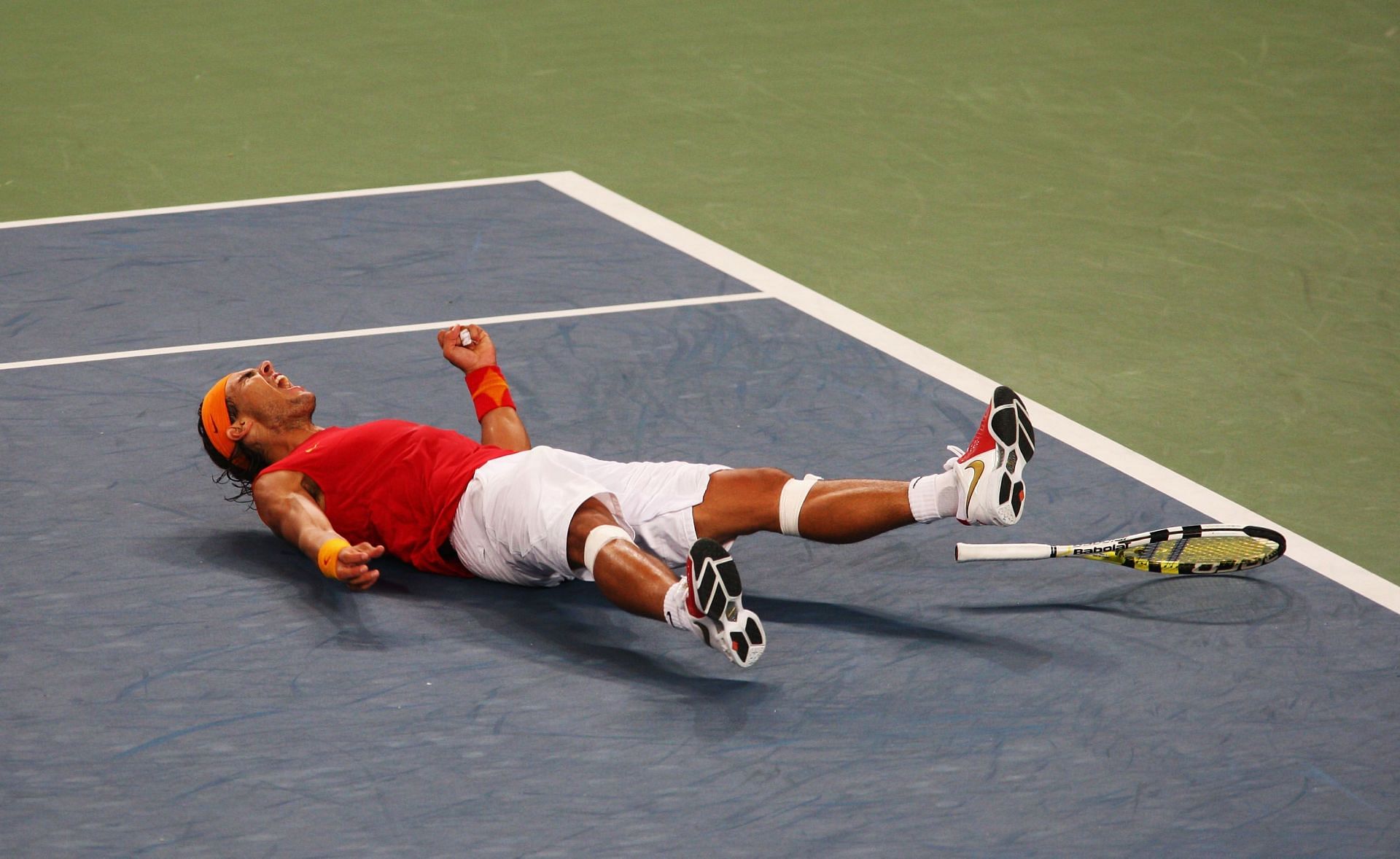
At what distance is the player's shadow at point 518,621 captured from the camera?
462cm

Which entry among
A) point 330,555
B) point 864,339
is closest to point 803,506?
point 330,555

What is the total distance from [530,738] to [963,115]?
20.9 ft

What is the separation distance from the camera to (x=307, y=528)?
5.05 m

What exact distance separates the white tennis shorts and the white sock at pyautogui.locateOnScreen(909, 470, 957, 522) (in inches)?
24.0

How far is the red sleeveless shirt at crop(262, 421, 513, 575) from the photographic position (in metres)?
5.21

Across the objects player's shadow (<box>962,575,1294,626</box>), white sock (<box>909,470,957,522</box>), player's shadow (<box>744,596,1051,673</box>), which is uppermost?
white sock (<box>909,470,957,522</box>)

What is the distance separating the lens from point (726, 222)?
844cm

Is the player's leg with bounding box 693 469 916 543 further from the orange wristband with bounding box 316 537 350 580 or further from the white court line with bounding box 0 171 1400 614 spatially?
the white court line with bounding box 0 171 1400 614

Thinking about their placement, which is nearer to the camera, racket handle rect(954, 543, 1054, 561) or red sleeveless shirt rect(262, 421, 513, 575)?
racket handle rect(954, 543, 1054, 561)

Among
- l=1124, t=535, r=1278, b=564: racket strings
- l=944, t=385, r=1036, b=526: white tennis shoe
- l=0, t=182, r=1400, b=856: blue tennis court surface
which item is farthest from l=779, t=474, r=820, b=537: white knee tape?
l=1124, t=535, r=1278, b=564: racket strings

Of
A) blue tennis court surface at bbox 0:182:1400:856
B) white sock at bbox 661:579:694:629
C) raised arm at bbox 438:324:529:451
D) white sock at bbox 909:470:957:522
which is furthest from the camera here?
raised arm at bbox 438:324:529:451

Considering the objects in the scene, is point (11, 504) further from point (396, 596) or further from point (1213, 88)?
point (1213, 88)

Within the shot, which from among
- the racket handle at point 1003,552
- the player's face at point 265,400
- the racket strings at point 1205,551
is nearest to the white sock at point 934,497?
the racket handle at point 1003,552

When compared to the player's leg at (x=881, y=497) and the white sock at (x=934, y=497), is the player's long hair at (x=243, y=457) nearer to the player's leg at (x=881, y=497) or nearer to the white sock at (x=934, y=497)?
the player's leg at (x=881, y=497)
